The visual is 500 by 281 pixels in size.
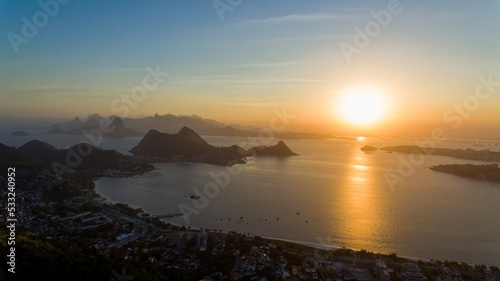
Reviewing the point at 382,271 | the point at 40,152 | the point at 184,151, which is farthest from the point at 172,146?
the point at 382,271

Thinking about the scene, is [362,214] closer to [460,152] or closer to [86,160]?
[86,160]

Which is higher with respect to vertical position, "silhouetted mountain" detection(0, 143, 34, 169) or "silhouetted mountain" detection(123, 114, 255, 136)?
"silhouetted mountain" detection(123, 114, 255, 136)

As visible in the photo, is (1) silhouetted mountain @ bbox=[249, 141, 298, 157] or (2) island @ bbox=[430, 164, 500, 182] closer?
(2) island @ bbox=[430, 164, 500, 182]

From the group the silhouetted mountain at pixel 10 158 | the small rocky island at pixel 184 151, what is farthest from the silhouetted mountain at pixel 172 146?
the silhouetted mountain at pixel 10 158

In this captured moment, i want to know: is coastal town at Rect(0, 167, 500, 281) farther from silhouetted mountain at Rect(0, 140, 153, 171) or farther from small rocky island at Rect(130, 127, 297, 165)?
small rocky island at Rect(130, 127, 297, 165)

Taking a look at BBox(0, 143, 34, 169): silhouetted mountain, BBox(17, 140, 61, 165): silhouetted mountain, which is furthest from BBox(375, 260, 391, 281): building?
BBox(17, 140, 61, 165): silhouetted mountain

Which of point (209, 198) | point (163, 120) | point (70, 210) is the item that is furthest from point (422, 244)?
point (163, 120)
